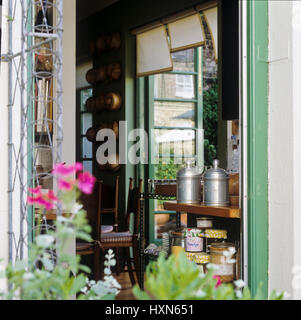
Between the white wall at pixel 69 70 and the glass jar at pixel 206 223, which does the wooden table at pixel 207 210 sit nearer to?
the glass jar at pixel 206 223

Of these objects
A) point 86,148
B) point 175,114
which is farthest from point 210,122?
point 86,148

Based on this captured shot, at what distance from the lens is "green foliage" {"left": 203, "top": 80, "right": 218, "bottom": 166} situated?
7.91 metres

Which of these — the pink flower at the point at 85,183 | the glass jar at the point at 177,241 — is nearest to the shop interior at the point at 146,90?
the glass jar at the point at 177,241

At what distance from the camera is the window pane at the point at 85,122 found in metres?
7.82

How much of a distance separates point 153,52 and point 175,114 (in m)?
0.77

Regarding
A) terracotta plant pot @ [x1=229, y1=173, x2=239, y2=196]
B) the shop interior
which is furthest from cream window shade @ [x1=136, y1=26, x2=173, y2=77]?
terracotta plant pot @ [x1=229, y1=173, x2=239, y2=196]

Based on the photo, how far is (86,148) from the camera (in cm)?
779

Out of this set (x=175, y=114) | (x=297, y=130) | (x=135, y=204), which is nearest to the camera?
(x=297, y=130)

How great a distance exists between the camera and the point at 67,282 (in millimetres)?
1899

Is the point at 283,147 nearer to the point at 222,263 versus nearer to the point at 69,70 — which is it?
the point at 222,263

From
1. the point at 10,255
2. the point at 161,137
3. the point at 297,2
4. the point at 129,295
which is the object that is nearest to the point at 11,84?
the point at 10,255

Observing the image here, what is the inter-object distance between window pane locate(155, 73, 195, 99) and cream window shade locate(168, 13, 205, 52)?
573mm
